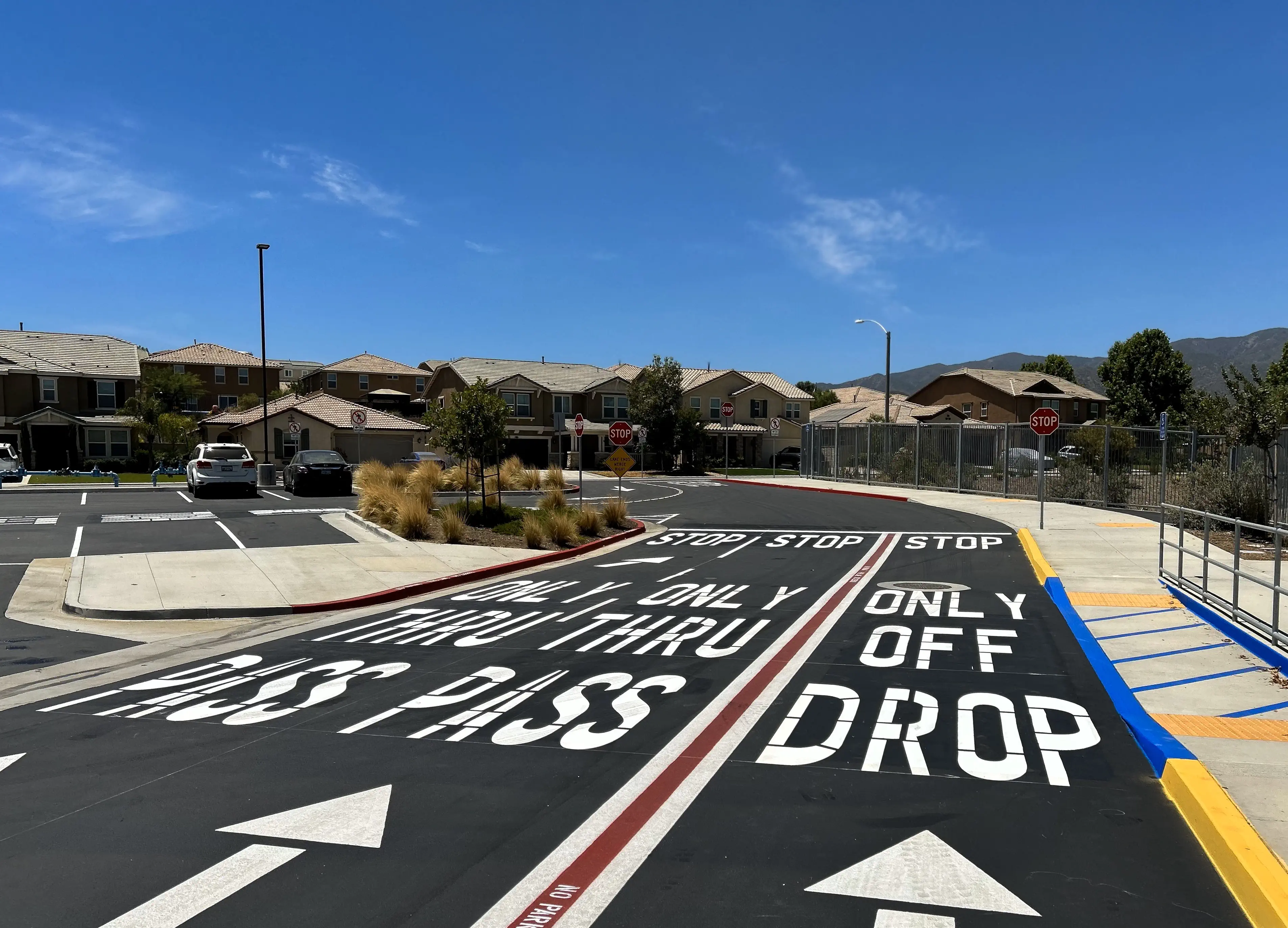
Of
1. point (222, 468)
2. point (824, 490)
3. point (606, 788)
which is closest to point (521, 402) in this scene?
point (824, 490)

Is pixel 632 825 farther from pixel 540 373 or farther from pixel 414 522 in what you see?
pixel 540 373

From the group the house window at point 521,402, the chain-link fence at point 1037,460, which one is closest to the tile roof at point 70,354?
the house window at point 521,402

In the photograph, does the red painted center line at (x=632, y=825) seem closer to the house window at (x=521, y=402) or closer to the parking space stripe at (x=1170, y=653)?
the parking space stripe at (x=1170, y=653)

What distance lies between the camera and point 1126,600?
40.4 ft

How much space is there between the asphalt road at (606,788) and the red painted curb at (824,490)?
921 inches

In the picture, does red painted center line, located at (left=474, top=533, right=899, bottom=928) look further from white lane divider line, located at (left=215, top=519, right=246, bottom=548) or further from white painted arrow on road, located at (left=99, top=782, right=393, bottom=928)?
white lane divider line, located at (left=215, top=519, right=246, bottom=548)

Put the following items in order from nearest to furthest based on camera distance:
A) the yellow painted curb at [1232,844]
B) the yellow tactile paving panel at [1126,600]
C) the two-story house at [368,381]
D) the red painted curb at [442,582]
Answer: the yellow painted curb at [1232,844]
the yellow tactile paving panel at [1126,600]
the red painted curb at [442,582]
the two-story house at [368,381]

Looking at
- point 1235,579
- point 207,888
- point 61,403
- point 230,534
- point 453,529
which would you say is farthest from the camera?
point 61,403

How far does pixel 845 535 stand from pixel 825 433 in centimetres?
2516

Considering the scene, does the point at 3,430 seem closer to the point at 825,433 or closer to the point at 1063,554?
the point at 825,433

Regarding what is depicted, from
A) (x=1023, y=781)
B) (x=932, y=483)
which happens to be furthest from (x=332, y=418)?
(x=1023, y=781)

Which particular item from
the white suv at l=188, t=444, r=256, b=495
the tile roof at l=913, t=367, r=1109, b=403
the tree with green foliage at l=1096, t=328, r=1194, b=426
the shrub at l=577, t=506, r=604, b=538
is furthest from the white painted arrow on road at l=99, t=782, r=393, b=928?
the tree with green foliage at l=1096, t=328, r=1194, b=426

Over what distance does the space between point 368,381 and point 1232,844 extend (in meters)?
74.4

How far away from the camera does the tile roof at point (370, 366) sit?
241ft
